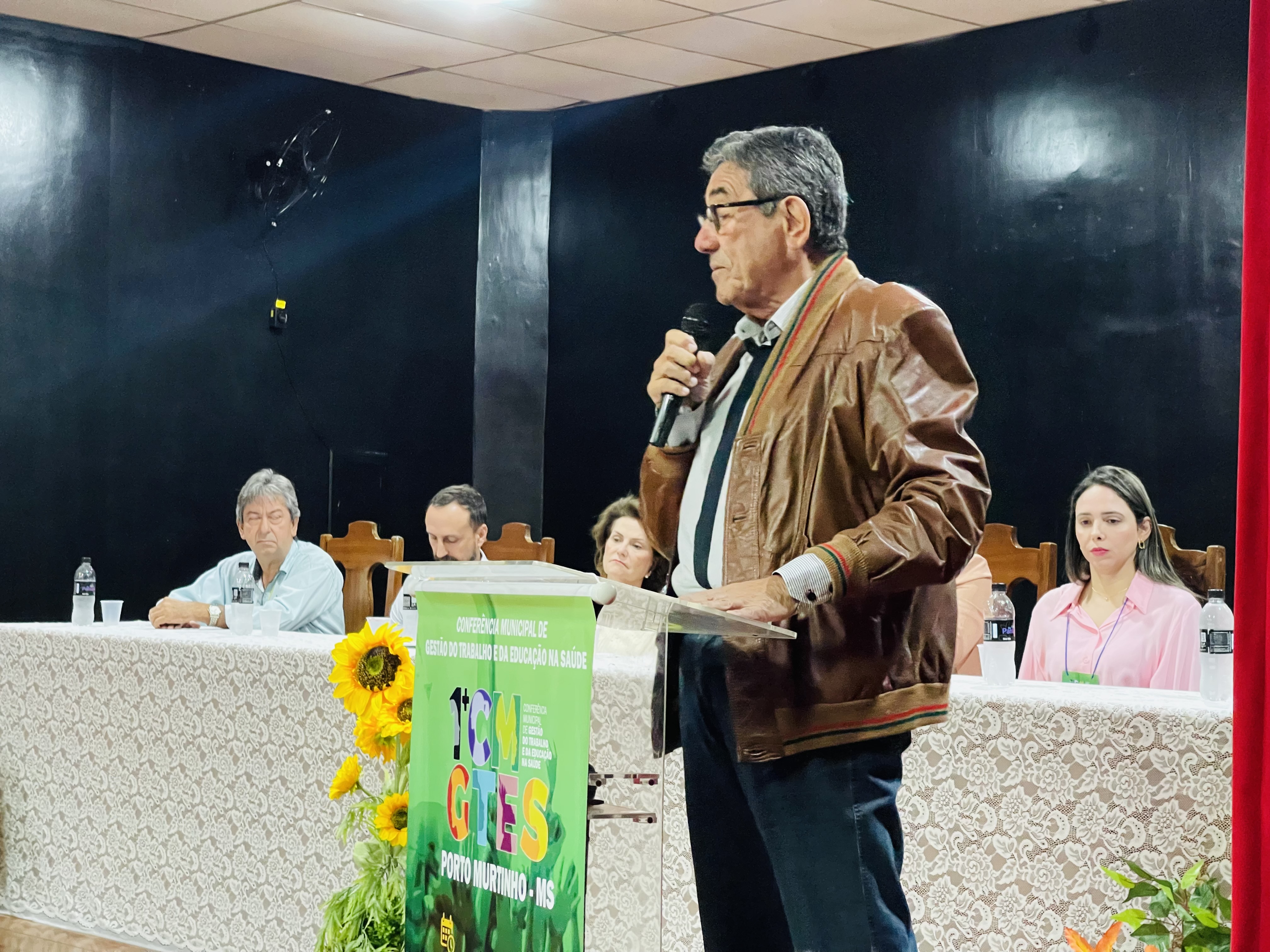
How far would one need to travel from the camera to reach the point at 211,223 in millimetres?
5648

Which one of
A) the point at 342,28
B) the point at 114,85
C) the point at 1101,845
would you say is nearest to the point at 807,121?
the point at 342,28

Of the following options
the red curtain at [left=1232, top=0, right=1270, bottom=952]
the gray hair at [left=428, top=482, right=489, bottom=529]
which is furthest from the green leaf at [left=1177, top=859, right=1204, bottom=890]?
the gray hair at [left=428, top=482, right=489, bottom=529]

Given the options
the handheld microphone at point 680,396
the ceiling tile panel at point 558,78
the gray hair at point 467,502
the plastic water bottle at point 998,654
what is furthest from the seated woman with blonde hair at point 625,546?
the ceiling tile panel at point 558,78

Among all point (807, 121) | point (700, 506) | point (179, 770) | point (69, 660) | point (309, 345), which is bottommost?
point (179, 770)

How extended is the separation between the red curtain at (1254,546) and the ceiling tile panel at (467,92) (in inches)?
178

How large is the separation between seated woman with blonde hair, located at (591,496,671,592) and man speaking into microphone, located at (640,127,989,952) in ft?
5.65

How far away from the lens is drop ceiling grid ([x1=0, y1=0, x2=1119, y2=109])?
502cm

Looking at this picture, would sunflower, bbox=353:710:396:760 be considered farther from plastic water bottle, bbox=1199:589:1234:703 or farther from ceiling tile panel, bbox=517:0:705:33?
ceiling tile panel, bbox=517:0:705:33

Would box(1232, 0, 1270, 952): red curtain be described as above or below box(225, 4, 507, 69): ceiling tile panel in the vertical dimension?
below

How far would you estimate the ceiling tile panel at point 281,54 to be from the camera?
543 centimetres

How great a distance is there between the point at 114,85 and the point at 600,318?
211cm

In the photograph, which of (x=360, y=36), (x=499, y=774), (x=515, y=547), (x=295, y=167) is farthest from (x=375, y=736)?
(x=295, y=167)

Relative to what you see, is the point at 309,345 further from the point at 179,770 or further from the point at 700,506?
the point at 700,506

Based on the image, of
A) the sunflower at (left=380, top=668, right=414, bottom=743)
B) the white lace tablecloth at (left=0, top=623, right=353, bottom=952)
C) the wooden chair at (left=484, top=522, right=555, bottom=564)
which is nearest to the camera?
the sunflower at (left=380, top=668, right=414, bottom=743)
